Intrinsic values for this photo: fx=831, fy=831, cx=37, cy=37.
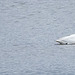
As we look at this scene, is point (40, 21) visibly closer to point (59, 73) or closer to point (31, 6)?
point (31, 6)

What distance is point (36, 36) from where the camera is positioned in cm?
3103

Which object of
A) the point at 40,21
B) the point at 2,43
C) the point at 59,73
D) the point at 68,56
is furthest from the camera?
the point at 40,21

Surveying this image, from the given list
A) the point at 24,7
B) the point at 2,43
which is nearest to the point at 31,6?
the point at 24,7

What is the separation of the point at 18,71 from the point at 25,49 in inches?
118

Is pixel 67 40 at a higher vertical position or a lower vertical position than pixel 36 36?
lower

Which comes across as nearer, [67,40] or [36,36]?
[67,40]

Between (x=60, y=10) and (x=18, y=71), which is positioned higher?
(x=60, y=10)

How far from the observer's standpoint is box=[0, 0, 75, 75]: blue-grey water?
1032 inches

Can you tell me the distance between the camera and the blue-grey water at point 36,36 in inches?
1032

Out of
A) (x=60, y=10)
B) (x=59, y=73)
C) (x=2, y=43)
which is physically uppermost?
(x=60, y=10)

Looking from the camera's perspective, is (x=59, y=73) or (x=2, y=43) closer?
(x=59, y=73)

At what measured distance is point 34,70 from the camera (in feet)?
84.6

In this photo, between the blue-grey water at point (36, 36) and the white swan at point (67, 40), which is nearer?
the blue-grey water at point (36, 36)

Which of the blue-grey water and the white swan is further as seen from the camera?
the white swan
